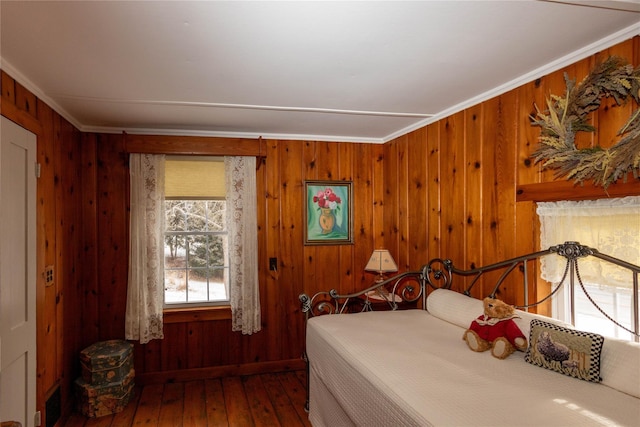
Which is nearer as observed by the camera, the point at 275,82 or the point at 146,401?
the point at 275,82

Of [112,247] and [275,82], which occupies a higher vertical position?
[275,82]

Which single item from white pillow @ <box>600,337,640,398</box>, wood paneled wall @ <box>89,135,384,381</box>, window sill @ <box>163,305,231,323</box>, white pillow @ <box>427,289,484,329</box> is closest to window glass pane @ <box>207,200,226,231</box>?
wood paneled wall @ <box>89,135,384,381</box>

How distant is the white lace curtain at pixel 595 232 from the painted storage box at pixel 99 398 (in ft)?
10.5

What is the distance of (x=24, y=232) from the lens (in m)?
2.34

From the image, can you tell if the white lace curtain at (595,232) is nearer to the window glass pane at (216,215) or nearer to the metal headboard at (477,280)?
the metal headboard at (477,280)

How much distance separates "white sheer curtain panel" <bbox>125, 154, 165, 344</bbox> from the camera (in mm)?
3590

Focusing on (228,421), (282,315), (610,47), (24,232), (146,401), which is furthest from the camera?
(282,315)

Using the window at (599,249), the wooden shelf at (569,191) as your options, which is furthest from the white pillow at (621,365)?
the wooden shelf at (569,191)

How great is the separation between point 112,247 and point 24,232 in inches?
52.9

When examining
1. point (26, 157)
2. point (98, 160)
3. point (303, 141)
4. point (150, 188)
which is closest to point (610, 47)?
point (303, 141)

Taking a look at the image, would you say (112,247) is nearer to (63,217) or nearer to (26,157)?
(63,217)

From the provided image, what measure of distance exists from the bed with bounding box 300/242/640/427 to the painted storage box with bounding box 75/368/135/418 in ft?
5.07

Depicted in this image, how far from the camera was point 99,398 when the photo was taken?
10.2 feet

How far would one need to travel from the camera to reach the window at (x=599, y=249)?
196cm
